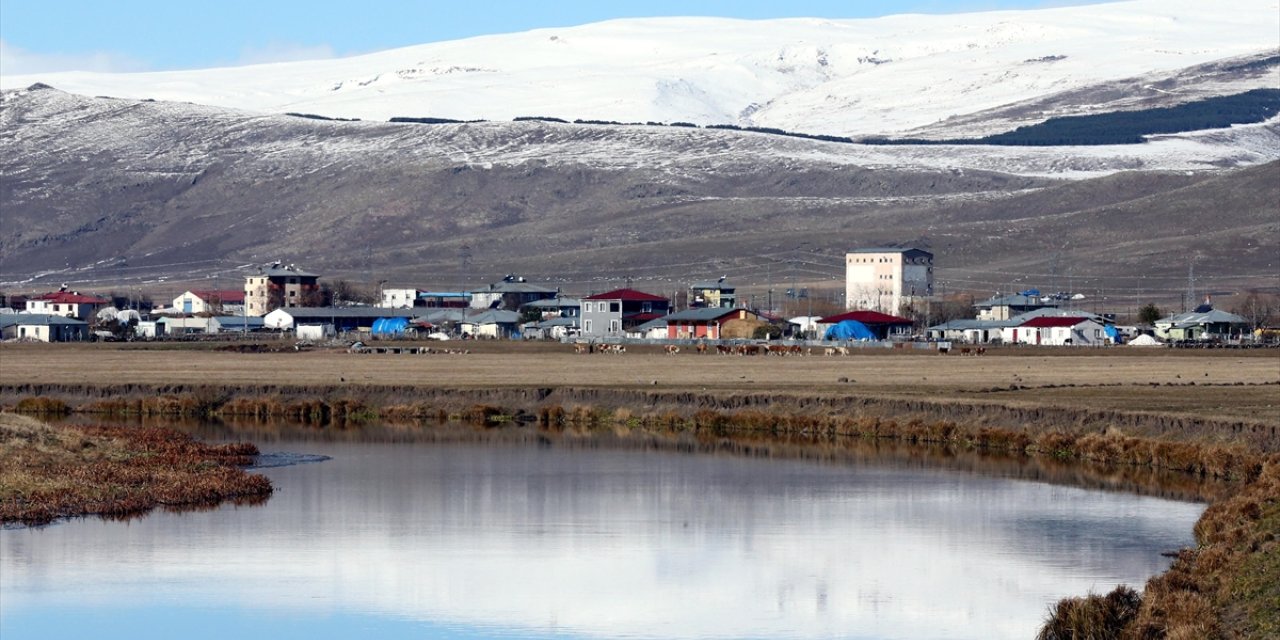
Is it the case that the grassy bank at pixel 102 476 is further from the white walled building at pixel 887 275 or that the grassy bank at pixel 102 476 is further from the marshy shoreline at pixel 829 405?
the white walled building at pixel 887 275

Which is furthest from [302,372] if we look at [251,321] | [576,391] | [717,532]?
[251,321]

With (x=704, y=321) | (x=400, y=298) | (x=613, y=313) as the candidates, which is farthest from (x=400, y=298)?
(x=704, y=321)

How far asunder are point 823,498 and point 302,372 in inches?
1406

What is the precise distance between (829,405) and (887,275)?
11693 cm

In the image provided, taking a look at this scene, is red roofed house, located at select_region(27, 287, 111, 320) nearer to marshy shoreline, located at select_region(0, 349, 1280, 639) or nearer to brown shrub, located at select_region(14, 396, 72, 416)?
marshy shoreline, located at select_region(0, 349, 1280, 639)

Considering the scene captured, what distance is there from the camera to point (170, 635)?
23.4 m

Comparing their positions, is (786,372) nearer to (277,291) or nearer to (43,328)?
(43,328)

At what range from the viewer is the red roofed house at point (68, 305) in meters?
157

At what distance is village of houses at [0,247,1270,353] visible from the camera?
112562 millimetres

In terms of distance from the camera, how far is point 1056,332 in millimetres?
113438

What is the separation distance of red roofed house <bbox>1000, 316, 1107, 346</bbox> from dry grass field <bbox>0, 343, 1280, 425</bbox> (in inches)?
777

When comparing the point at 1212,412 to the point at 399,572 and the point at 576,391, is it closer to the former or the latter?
the point at 576,391

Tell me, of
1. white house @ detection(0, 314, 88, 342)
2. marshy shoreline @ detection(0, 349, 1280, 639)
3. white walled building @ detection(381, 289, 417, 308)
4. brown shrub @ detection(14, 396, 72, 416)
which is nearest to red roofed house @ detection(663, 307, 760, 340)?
white house @ detection(0, 314, 88, 342)

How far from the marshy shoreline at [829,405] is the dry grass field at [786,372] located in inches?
5.7
